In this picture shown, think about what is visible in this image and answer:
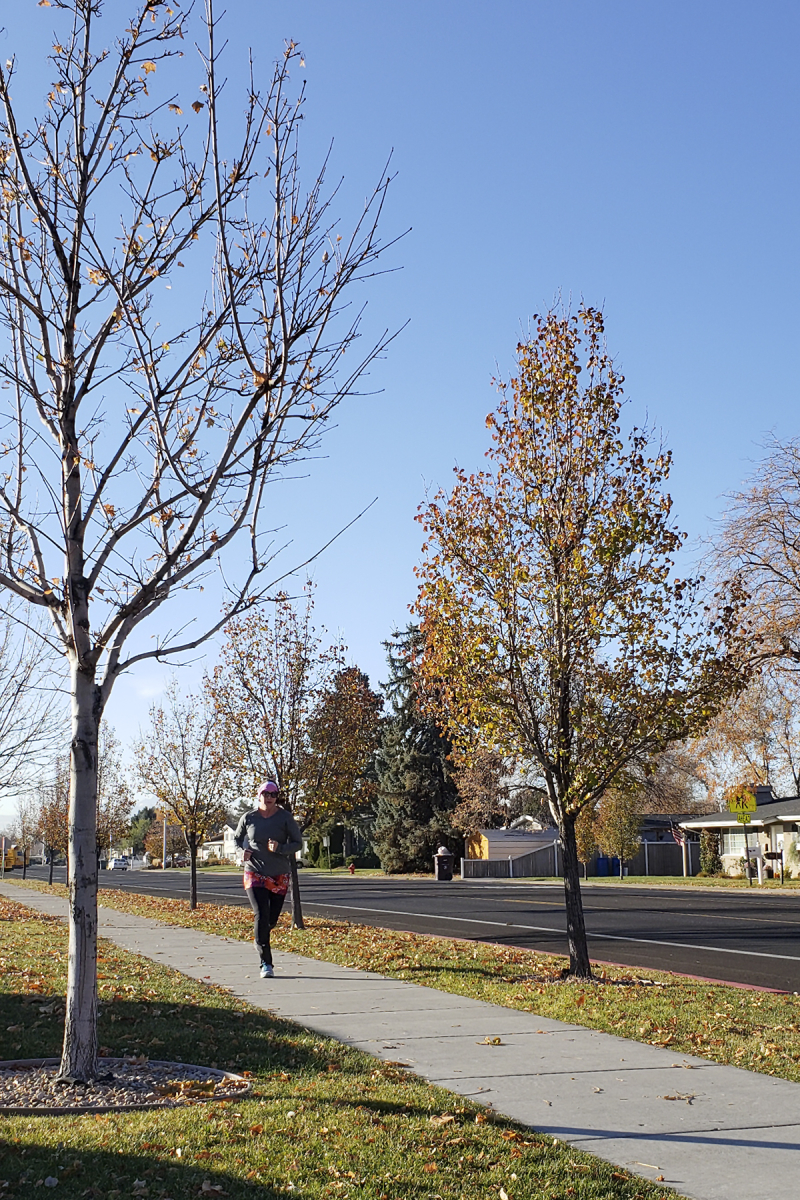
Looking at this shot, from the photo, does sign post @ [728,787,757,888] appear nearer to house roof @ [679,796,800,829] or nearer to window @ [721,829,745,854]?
house roof @ [679,796,800,829]

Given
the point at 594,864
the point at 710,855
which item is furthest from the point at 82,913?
the point at 594,864

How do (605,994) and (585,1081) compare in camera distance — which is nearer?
(585,1081)

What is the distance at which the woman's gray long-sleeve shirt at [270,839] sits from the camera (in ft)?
37.5

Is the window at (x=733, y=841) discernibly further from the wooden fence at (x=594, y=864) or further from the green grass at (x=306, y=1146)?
the green grass at (x=306, y=1146)

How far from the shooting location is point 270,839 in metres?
11.4

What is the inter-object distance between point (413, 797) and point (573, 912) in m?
48.2

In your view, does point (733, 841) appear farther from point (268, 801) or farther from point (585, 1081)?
point (585, 1081)

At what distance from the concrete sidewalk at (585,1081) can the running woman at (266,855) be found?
1.64 ft

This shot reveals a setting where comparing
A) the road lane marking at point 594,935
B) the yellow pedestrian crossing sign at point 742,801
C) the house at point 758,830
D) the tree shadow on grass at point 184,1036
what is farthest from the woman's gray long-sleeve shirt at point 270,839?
the house at point 758,830

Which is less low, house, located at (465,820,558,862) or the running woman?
the running woman

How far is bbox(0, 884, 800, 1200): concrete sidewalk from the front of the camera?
5.18 meters

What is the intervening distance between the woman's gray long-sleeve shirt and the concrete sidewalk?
3.63 feet

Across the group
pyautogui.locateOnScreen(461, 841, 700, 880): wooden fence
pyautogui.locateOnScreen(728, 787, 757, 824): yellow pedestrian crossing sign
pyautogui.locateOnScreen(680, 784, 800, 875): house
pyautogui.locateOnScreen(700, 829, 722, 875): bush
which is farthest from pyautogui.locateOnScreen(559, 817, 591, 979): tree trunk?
pyautogui.locateOnScreen(461, 841, 700, 880): wooden fence

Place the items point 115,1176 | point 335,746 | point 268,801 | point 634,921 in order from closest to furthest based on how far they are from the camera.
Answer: point 115,1176, point 268,801, point 335,746, point 634,921
